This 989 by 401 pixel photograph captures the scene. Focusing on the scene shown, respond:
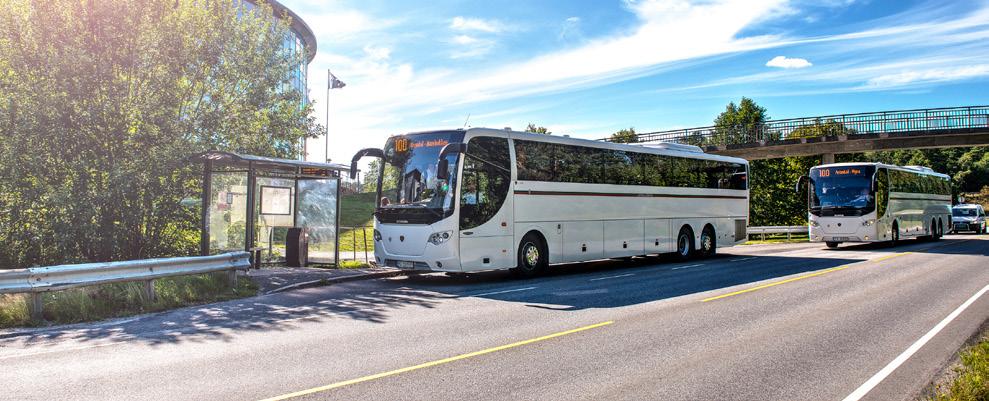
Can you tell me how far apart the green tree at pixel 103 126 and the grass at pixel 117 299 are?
4.93 m

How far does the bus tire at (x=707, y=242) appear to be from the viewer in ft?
71.1

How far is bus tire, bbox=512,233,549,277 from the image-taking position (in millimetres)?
15180

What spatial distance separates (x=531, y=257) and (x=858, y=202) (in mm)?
16366

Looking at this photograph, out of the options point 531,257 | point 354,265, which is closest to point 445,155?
point 531,257

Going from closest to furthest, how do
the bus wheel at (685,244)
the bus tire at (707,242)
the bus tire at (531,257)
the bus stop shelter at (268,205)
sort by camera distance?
the bus stop shelter at (268,205) < the bus tire at (531,257) < the bus wheel at (685,244) < the bus tire at (707,242)

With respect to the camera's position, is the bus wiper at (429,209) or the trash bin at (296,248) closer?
the bus wiper at (429,209)

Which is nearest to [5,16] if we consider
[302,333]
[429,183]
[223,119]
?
[223,119]

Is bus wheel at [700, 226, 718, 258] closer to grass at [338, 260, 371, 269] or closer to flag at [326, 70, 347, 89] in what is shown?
grass at [338, 260, 371, 269]

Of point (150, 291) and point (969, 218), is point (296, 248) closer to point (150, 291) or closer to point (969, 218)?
point (150, 291)

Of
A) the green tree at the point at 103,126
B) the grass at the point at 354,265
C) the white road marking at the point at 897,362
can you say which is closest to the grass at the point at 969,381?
the white road marking at the point at 897,362

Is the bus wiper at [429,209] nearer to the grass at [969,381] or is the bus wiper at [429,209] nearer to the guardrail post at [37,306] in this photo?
the guardrail post at [37,306]

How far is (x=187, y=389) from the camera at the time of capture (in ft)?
18.2

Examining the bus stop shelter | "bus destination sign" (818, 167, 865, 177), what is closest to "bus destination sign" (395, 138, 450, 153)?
the bus stop shelter

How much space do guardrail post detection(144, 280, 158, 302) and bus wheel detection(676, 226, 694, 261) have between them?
14.7 metres
